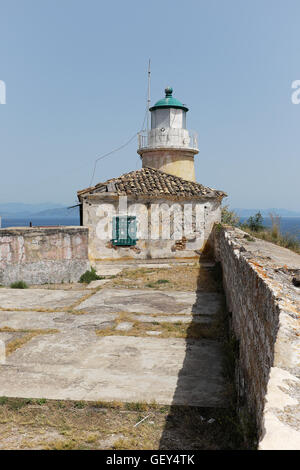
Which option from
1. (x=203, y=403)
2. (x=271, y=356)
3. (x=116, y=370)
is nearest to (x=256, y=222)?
(x=116, y=370)

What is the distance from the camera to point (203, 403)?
4402 millimetres

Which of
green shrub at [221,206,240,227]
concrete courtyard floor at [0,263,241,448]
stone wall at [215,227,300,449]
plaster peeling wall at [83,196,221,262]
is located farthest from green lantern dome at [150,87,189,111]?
stone wall at [215,227,300,449]

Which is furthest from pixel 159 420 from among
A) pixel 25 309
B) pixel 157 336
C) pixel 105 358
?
pixel 25 309

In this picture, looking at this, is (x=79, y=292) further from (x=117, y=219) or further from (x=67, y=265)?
(x=117, y=219)

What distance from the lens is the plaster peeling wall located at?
50.2 ft

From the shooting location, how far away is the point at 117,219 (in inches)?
606

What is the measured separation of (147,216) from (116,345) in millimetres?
9654

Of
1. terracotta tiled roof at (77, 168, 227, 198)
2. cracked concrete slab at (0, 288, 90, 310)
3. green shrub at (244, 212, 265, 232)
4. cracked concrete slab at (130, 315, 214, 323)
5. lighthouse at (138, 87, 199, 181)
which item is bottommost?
cracked concrete slab at (0, 288, 90, 310)

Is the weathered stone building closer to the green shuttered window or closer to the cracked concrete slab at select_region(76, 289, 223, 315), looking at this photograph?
the green shuttered window

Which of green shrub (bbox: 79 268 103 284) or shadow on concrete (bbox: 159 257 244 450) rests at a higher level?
green shrub (bbox: 79 268 103 284)

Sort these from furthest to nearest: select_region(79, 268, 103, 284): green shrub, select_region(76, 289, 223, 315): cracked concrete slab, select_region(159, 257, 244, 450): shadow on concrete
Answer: select_region(79, 268, 103, 284): green shrub
select_region(76, 289, 223, 315): cracked concrete slab
select_region(159, 257, 244, 450): shadow on concrete

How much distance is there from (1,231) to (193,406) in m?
8.77

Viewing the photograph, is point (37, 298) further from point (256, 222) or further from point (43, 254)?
point (256, 222)

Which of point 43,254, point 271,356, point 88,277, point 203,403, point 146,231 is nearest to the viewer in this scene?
point 271,356
